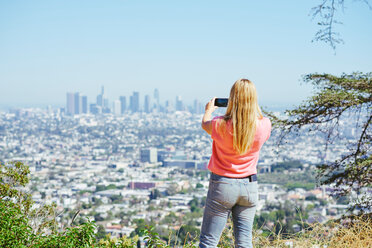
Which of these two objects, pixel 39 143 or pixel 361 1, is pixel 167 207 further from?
pixel 39 143

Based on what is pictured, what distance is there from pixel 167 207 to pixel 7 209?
81.9 feet

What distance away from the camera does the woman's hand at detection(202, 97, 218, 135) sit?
1821 mm

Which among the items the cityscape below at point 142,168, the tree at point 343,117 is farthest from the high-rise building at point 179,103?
the tree at point 343,117

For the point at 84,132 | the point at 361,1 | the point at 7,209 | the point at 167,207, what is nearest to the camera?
the point at 7,209

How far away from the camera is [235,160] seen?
1794mm

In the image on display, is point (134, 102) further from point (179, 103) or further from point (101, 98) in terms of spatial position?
point (179, 103)

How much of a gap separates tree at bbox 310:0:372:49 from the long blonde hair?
7.86 feet

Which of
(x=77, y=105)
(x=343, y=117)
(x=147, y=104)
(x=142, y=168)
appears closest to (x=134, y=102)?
(x=147, y=104)

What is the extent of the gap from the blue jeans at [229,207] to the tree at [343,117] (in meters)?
2.17

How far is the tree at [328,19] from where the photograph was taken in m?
3.81

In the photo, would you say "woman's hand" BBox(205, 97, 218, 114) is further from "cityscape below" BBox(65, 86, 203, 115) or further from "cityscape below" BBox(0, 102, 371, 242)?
"cityscape below" BBox(65, 86, 203, 115)

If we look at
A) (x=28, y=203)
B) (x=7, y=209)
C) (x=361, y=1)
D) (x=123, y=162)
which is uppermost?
(x=361, y=1)

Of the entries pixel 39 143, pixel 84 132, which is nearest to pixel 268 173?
pixel 39 143

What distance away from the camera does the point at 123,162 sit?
→ 5191 cm
